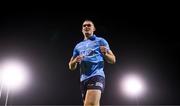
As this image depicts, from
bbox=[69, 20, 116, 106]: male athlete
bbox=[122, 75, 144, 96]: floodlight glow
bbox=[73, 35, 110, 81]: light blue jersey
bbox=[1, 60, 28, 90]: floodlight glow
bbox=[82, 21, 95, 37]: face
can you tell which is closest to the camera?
bbox=[69, 20, 116, 106]: male athlete

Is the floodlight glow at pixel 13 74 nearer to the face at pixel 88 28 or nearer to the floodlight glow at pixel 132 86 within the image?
the floodlight glow at pixel 132 86

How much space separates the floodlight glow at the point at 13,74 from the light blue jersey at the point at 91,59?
24.7 feet

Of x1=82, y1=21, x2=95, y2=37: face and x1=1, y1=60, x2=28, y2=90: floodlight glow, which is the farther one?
x1=1, y1=60, x2=28, y2=90: floodlight glow

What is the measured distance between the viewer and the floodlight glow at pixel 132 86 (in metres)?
12.2

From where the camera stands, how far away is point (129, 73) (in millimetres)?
13109

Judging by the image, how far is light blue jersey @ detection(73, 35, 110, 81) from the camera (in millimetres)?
4207

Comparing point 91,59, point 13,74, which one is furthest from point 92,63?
point 13,74

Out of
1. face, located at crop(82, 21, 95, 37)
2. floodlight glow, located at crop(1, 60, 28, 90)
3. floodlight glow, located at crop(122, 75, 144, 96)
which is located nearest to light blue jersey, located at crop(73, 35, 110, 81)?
face, located at crop(82, 21, 95, 37)

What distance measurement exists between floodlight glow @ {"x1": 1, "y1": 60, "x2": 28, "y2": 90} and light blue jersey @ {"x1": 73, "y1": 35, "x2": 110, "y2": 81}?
754 centimetres

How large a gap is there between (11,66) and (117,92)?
480 cm

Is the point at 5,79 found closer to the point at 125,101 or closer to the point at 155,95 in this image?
the point at 125,101

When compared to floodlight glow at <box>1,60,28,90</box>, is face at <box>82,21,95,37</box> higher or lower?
higher

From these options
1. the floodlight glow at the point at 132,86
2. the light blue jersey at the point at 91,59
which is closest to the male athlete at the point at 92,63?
the light blue jersey at the point at 91,59

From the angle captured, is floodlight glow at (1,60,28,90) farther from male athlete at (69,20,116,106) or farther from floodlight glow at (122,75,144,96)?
male athlete at (69,20,116,106)
